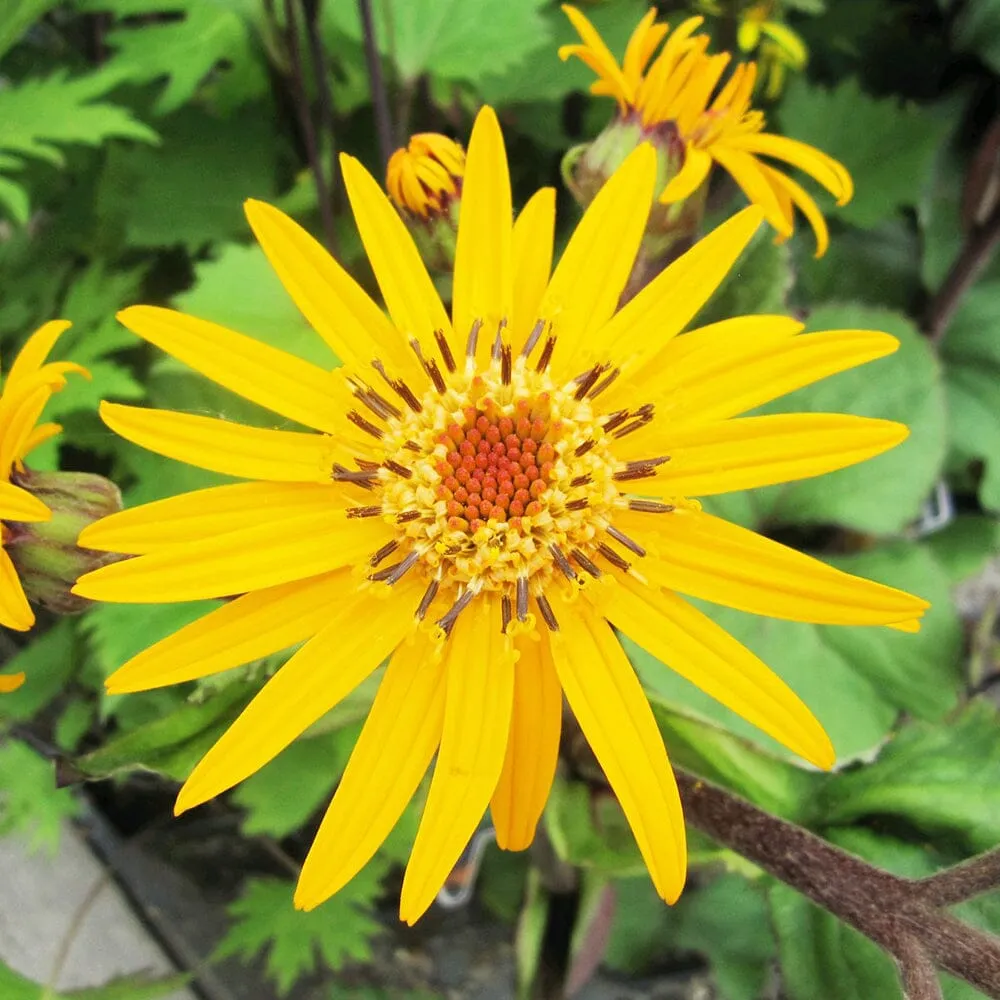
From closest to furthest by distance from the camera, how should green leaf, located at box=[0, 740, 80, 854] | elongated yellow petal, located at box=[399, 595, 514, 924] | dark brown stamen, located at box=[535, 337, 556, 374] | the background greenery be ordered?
1. elongated yellow petal, located at box=[399, 595, 514, 924]
2. dark brown stamen, located at box=[535, 337, 556, 374]
3. the background greenery
4. green leaf, located at box=[0, 740, 80, 854]

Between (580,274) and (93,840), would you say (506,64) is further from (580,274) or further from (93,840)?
(93,840)

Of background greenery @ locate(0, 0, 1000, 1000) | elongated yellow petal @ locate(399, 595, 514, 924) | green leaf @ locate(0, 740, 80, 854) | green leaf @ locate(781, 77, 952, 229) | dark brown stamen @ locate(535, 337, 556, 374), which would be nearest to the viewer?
elongated yellow petal @ locate(399, 595, 514, 924)

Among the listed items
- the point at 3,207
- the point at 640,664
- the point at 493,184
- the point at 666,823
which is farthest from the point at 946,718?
the point at 3,207

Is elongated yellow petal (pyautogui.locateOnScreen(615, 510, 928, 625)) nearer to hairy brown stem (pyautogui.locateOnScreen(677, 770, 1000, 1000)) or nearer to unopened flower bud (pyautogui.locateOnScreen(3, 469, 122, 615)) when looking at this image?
hairy brown stem (pyautogui.locateOnScreen(677, 770, 1000, 1000))

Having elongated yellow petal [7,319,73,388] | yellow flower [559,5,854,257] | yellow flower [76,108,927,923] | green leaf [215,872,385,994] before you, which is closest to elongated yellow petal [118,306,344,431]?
yellow flower [76,108,927,923]

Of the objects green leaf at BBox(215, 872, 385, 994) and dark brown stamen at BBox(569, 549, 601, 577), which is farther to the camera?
green leaf at BBox(215, 872, 385, 994)

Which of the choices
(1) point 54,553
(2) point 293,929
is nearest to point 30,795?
(2) point 293,929

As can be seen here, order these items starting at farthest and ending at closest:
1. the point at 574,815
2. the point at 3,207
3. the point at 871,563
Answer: the point at 3,207 → the point at 871,563 → the point at 574,815
